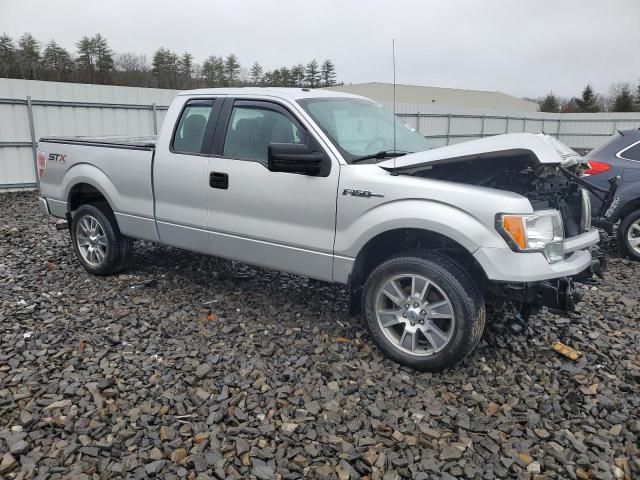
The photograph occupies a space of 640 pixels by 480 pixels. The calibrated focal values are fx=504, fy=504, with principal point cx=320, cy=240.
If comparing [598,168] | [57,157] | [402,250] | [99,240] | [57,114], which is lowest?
[99,240]

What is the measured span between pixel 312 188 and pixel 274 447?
1.84 metres

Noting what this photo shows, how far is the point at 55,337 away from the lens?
13.1ft

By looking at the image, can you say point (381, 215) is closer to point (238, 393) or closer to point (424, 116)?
point (238, 393)

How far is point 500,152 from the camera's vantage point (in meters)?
3.25

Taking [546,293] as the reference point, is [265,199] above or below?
above

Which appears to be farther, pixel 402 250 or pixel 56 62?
pixel 56 62

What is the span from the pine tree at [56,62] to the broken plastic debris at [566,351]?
38399 mm

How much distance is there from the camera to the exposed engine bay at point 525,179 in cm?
354

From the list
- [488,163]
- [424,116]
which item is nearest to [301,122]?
[488,163]

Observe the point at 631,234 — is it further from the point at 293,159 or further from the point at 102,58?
the point at 102,58

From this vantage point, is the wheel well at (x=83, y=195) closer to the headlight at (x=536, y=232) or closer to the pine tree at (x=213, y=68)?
the headlight at (x=536, y=232)

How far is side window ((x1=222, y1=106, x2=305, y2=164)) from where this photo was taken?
4.08m

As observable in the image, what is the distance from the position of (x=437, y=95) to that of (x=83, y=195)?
44099mm

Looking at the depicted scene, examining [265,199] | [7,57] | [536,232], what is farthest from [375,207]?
[7,57]
